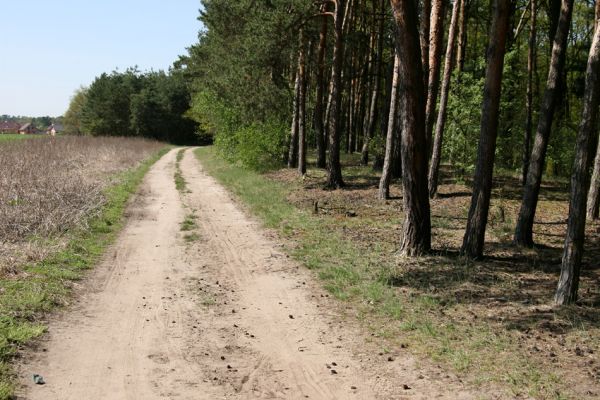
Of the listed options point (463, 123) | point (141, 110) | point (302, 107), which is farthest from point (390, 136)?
point (141, 110)

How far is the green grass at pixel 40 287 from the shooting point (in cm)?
589

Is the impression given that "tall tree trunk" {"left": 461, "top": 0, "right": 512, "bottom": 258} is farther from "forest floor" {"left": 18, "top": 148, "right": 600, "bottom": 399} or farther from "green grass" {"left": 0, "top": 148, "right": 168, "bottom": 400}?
"green grass" {"left": 0, "top": 148, "right": 168, "bottom": 400}

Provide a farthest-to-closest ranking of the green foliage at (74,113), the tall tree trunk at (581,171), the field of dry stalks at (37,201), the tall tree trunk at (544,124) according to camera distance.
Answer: the green foliage at (74,113) → the tall tree trunk at (544,124) → the field of dry stalks at (37,201) → the tall tree trunk at (581,171)

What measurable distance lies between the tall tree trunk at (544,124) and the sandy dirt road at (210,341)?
487 cm

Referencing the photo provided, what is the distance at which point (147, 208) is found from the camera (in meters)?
16.0

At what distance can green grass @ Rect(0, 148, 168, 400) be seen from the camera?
589 cm

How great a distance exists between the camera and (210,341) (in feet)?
21.1

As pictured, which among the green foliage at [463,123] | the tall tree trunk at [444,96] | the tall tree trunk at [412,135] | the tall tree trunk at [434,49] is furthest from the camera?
the green foliage at [463,123]

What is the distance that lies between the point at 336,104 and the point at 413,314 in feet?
40.1

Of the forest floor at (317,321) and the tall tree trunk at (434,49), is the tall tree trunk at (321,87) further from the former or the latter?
the forest floor at (317,321)

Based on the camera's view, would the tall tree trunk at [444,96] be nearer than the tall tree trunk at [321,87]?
Yes

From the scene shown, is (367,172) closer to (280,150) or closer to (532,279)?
(280,150)

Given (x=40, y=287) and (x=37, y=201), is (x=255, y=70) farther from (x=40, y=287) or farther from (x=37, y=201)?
(x=40, y=287)

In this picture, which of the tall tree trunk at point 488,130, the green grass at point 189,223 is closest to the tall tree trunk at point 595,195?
the tall tree trunk at point 488,130
